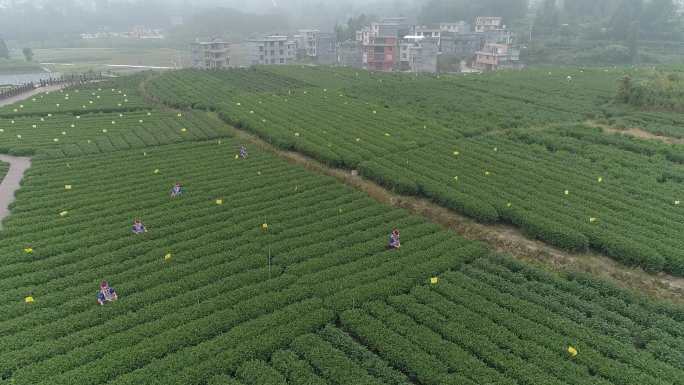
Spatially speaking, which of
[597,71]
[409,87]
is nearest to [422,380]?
[409,87]

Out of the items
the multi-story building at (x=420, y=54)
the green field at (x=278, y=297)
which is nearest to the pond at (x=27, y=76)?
the multi-story building at (x=420, y=54)

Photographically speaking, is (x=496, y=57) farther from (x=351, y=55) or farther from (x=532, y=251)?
(x=532, y=251)

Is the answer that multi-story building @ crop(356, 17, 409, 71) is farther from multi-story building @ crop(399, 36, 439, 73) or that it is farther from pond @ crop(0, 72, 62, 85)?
pond @ crop(0, 72, 62, 85)

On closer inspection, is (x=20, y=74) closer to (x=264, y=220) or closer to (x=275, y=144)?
(x=275, y=144)

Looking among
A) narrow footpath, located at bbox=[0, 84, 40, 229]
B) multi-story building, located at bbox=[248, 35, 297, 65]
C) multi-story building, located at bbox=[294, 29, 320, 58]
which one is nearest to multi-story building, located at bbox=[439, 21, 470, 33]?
multi-story building, located at bbox=[294, 29, 320, 58]

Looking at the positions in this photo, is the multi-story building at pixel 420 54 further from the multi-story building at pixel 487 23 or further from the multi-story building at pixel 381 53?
the multi-story building at pixel 487 23

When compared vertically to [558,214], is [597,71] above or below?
above
